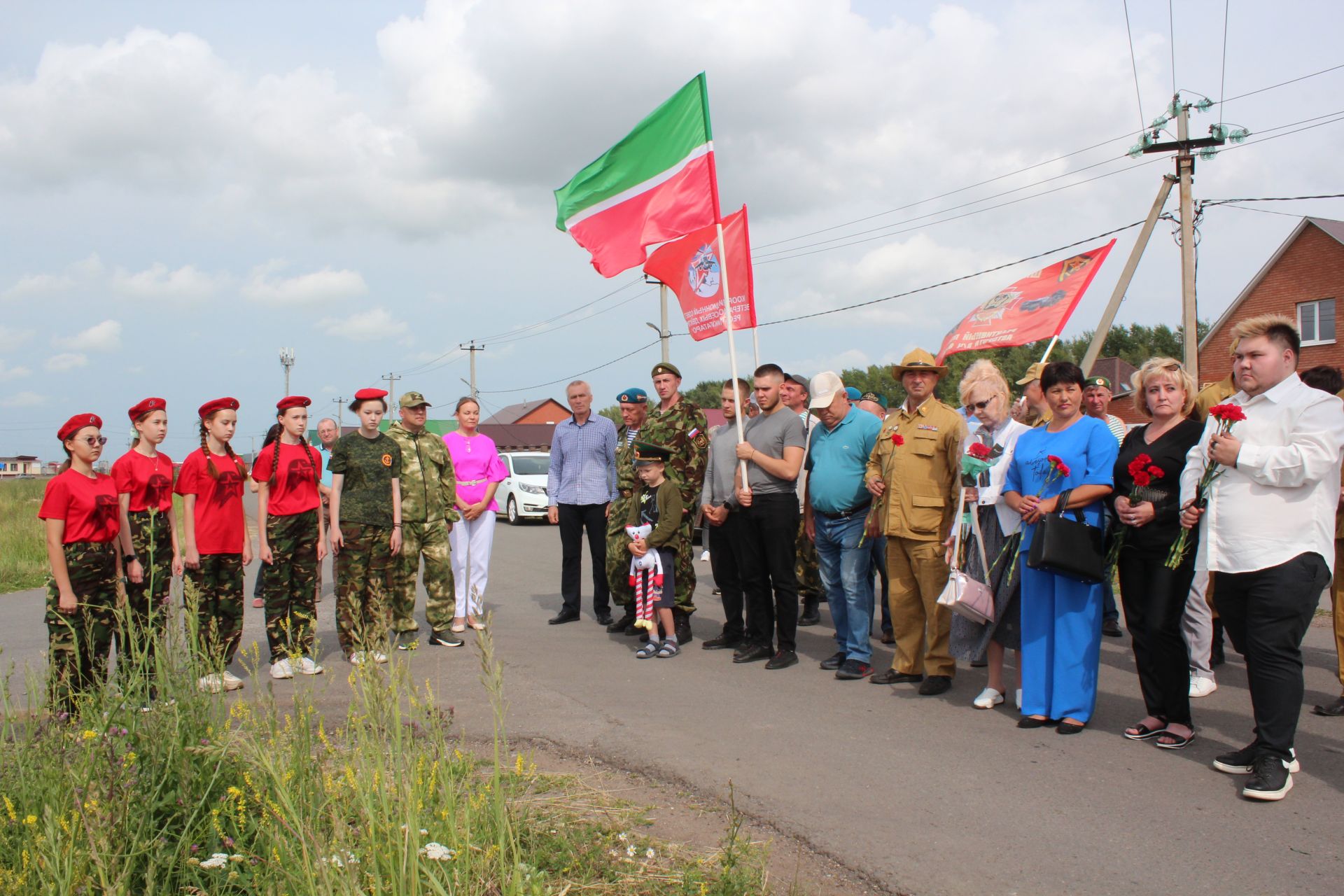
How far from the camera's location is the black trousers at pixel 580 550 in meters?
8.73

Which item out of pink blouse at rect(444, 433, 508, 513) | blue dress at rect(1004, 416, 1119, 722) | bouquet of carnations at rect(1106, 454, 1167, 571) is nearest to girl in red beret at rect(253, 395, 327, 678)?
pink blouse at rect(444, 433, 508, 513)

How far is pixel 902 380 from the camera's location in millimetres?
6195

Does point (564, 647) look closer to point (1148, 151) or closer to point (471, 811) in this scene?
point (471, 811)

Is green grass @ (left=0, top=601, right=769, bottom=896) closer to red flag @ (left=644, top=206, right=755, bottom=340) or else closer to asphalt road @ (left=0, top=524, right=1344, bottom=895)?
asphalt road @ (left=0, top=524, right=1344, bottom=895)

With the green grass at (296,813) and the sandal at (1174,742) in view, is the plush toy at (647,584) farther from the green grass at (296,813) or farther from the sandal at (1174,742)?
the sandal at (1174,742)

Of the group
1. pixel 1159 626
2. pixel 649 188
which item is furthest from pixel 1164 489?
pixel 649 188

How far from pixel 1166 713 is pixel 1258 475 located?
140 centimetres

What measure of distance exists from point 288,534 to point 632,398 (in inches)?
117

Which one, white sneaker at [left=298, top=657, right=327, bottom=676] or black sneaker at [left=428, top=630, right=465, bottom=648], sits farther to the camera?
black sneaker at [left=428, top=630, right=465, bottom=648]

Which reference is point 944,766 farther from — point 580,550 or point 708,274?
point 580,550

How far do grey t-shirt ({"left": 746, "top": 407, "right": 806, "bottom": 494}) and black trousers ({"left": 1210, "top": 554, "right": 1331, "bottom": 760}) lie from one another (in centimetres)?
319

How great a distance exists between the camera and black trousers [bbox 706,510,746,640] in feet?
24.1

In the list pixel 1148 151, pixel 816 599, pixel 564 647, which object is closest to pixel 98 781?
pixel 564 647

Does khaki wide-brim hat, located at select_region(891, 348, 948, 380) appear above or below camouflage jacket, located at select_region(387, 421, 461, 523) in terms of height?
above
